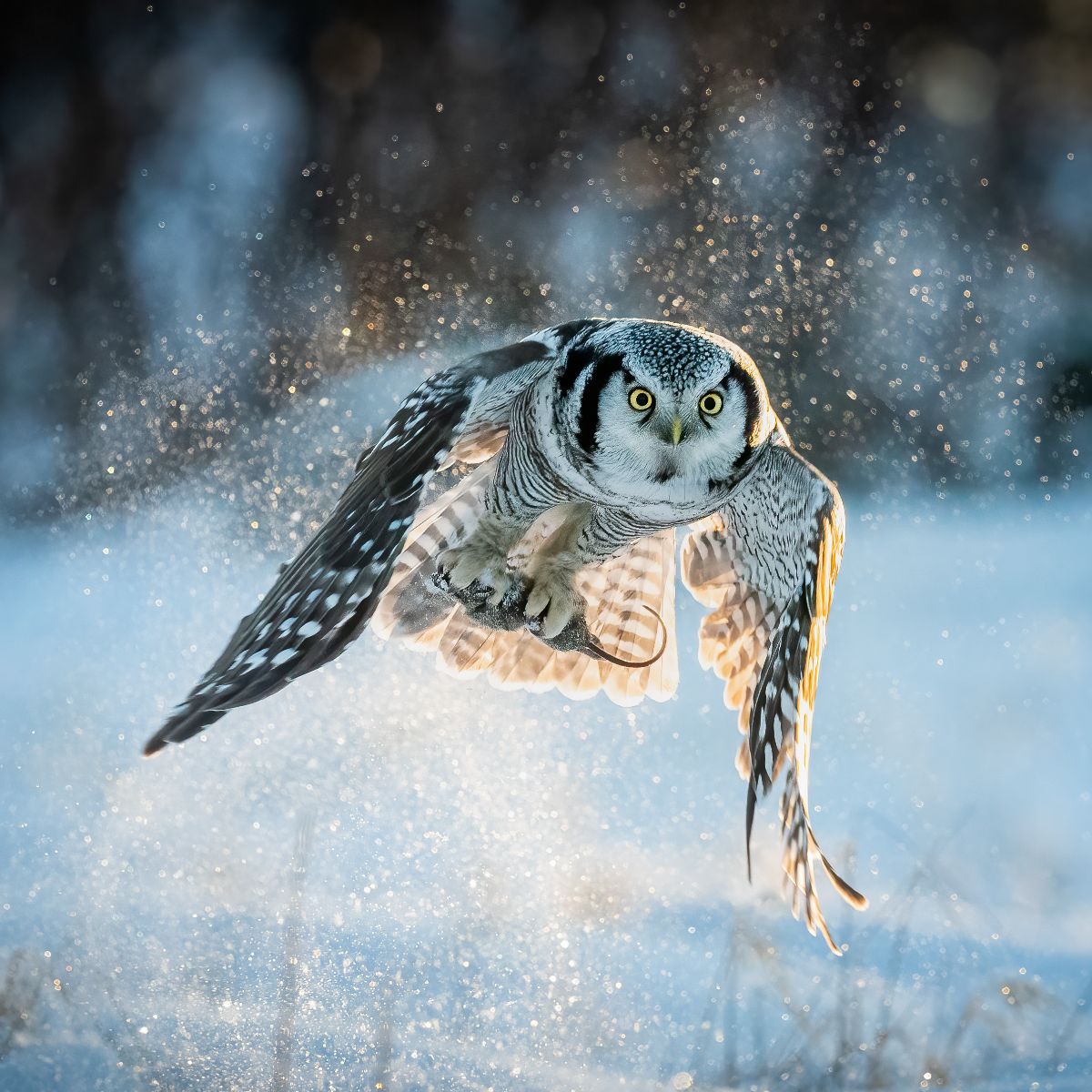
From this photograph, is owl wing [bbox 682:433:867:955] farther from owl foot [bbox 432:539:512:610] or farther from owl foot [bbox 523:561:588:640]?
owl foot [bbox 432:539:512:610]

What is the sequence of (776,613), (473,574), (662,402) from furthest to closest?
(776,613) < (473,574) < (662,402)

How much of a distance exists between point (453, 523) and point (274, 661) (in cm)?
159

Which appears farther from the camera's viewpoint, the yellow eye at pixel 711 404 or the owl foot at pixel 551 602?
the owl foot at pixel 551 602

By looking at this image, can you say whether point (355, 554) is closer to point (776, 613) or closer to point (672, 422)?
point (672, 422)

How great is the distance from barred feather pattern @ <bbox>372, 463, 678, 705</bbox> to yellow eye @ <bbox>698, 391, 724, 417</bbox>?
3.07 feet

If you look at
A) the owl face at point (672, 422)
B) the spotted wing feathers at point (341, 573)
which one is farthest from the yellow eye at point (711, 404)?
the spotted wing feathers at point (341, 573)

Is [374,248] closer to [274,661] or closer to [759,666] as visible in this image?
[759,666]

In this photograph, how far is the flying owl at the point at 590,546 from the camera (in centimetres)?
277

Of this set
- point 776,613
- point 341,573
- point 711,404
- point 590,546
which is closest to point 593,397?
point 711,404

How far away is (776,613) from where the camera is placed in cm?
387

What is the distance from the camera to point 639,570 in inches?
169

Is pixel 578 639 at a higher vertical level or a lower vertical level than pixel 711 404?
lower

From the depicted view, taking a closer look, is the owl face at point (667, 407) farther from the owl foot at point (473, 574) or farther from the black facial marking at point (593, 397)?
the owl foot at point (473, 574)

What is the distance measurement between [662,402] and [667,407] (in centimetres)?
2
